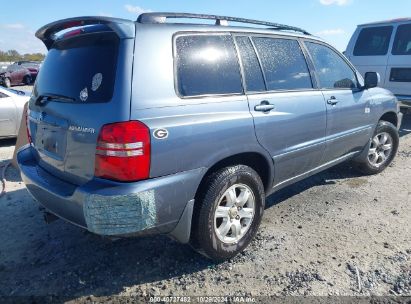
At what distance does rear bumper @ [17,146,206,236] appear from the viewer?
2.31 meters

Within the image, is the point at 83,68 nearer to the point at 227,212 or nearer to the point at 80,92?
the point at 80,92

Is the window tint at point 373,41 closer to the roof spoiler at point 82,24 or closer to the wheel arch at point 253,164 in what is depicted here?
the wheel arch at point 253,164

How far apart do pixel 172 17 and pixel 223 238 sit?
71.1 inches

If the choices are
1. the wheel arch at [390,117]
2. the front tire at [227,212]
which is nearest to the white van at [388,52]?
the wheel arch at [390,117]

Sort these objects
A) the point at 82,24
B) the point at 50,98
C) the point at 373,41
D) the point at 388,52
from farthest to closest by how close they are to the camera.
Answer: the point at 373,41 < the point at 388,52 < the point at 50,98 < the point at 82,24

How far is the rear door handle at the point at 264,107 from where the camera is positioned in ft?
9.86

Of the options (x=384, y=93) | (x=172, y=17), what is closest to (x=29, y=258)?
(x=172, y=17)

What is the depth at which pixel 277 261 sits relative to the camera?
9.97ft

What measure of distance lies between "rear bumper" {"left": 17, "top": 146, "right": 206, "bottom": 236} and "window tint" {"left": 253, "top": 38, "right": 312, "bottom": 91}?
1232 millimetres

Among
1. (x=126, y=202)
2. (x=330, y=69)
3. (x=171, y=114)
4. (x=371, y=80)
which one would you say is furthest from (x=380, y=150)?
(x=126, y=202)

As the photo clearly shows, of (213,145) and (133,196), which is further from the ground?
(213,145)

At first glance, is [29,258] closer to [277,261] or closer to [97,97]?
[97,97]

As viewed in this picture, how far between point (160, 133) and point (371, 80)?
320 cm

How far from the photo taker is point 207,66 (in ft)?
9.04
